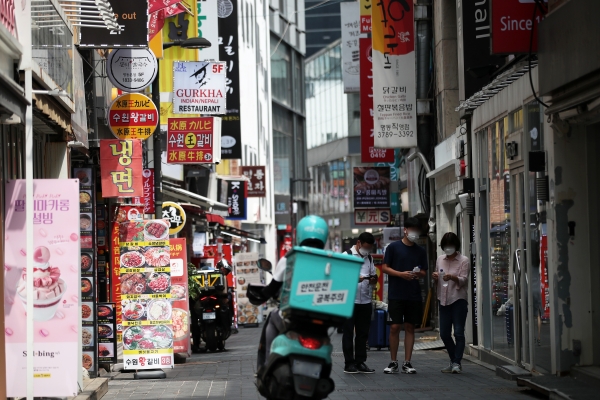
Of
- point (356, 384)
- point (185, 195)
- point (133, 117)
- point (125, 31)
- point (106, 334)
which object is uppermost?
point (125, 31)

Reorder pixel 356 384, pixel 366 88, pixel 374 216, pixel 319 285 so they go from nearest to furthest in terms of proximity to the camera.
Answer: pixel 319 285 < pixel 356 384 < pixel 366 88 < pixel 374 216

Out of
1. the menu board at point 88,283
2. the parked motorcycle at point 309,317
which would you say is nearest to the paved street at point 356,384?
the menu board at point 88,283

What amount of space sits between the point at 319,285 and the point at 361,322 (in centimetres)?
690

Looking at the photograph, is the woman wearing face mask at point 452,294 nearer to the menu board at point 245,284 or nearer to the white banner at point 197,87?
the white banner at point 197,87

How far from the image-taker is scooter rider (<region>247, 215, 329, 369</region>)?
355 inches

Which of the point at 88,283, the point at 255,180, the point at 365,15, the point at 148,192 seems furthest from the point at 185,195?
the point at 255,180

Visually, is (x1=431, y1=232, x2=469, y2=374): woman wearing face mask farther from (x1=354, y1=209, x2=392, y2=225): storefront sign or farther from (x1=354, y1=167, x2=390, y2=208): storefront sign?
(x1=354, y1=209, x2=392, y2=225): storefront sign

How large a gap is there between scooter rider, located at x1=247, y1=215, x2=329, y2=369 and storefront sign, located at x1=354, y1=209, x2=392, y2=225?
28528 millimetres

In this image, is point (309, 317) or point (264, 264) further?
point (264, 264)

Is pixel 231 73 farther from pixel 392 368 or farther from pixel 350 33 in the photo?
pixel 392 368

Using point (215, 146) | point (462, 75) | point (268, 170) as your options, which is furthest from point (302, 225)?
point (268, 170)

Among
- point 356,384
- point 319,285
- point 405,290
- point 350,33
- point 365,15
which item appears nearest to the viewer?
point 319,285

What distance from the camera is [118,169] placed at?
16.6 m

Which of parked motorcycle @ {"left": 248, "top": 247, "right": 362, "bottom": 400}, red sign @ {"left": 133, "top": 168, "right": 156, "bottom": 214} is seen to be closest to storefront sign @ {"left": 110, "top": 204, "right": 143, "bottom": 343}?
red sign @ {"left": 133, "top": 168, "right": 156, "bottom": 214}
